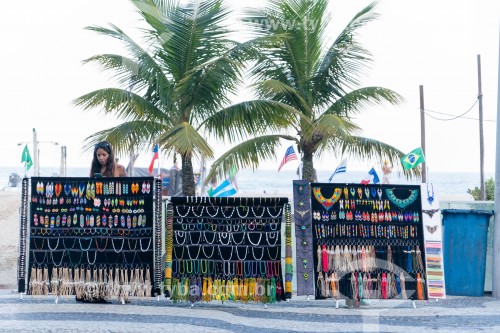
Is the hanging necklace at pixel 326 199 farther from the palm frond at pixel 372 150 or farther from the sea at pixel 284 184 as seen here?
the sea at pixel 284 184

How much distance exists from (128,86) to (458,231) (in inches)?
289

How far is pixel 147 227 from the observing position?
399 inches

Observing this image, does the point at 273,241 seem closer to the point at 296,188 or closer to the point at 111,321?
the point at 296,188

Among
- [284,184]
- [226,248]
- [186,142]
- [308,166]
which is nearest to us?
[226,248]

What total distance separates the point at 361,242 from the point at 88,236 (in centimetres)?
366

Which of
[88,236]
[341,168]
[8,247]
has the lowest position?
[8,247]

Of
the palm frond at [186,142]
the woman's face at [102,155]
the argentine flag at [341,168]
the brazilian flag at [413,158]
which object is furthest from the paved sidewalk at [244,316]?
the argentine flag at [341,168]

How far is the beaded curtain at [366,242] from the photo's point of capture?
33.1 ft

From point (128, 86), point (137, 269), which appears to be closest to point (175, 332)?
point (137, 269)

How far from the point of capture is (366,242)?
10219mm

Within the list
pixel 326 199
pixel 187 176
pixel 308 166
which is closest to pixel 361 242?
pixel 326 199

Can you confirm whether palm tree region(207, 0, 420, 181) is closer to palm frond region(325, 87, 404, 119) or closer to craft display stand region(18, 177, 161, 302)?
palm frond region(325, 87, 404, 119)

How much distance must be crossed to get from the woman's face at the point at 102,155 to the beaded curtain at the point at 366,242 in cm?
281

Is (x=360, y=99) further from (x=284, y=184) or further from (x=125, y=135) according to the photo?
(x=284, y=184)
